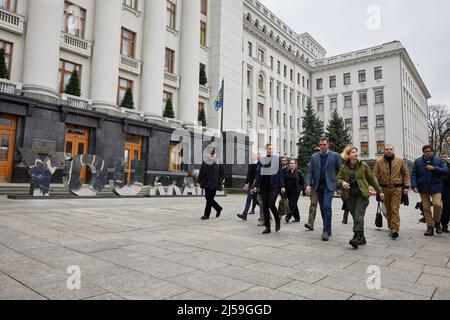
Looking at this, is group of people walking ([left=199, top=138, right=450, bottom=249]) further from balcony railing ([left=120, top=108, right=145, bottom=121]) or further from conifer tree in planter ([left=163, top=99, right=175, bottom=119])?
conifer tree in planter ([left=163, top=99, right=175, bottom=119])

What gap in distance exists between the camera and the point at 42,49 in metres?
18.0

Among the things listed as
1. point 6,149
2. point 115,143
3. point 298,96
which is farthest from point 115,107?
point 298,96

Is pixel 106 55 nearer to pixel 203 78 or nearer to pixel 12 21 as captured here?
pixel 12 21

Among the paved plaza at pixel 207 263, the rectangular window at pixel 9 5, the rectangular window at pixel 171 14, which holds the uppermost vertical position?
the rectangular window at pixel 171 14

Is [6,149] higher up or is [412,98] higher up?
[412,98]

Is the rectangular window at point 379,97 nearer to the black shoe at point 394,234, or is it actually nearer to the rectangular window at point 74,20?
the rectangular window at point 74,20

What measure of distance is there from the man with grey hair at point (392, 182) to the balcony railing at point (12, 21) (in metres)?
19.5

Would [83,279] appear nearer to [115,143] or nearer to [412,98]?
[115,143]

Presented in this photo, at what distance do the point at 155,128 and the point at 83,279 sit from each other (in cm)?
2078

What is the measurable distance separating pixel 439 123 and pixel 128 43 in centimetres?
5527

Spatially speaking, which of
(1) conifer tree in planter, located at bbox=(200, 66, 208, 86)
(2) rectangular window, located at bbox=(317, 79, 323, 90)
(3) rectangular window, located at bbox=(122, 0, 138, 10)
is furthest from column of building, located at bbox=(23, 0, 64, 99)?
(2) rectangular window, located at bbox=(317, 79, 323, 90)

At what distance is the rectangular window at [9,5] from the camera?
1777 centimetres

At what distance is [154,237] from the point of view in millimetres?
6074

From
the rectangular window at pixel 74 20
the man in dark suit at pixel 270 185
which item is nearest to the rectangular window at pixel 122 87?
the rectangular window at pixel 74 20
